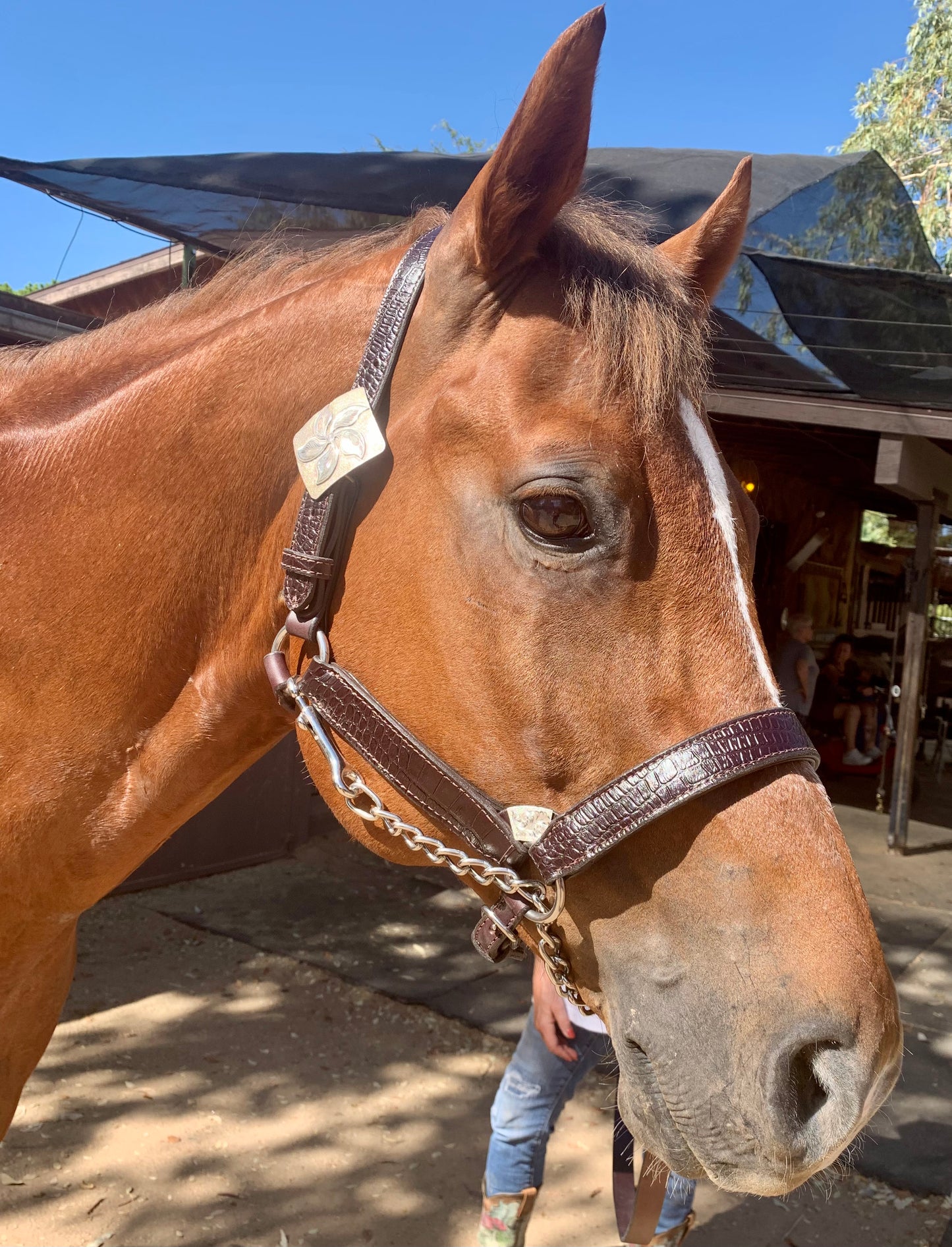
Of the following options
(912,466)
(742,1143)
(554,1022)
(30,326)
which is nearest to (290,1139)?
(554,1022)

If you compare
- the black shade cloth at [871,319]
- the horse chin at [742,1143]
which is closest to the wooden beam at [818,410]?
the black shade cloth at [871,319]

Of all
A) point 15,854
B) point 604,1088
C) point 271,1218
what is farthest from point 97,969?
point 15,854

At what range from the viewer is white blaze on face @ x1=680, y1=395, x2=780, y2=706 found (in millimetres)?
1183

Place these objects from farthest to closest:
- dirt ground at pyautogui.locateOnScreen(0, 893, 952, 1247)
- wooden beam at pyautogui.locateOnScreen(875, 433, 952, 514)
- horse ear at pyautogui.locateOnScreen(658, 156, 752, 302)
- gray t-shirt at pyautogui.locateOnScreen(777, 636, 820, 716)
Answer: gray t-shirt at pyautogui.locateOnScreen(777, 636, 820, 716) < wooden beam at pyautogui.locateOnScreen(875, 433, 952, 514) < dirt ground at pyautogui.locateOnScreen(0, 893, 952, 1247) < horse ear at pyautogui.locateOnScreen(658, 156, 752, 302)

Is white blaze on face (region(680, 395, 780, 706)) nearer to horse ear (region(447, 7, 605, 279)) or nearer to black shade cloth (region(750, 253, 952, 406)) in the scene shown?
horse ear (region(447, 7, 605, 279))

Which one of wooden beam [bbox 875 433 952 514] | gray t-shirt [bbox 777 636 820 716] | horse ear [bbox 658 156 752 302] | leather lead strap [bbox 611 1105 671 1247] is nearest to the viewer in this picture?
horse ear [bbox 658 156 752 302]

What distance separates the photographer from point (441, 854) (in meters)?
1.26

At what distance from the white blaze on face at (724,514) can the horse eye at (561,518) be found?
0.62 feet

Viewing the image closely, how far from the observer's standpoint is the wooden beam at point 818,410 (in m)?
6.46

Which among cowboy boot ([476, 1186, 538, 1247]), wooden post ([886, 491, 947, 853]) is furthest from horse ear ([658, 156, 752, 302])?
wooden post ([886, 491, 947, 853])

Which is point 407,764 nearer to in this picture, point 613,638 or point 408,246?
point 613,638

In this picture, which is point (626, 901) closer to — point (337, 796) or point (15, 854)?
point (337, 796)

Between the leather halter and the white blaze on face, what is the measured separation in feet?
0.23

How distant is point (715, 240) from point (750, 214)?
4157 mm
